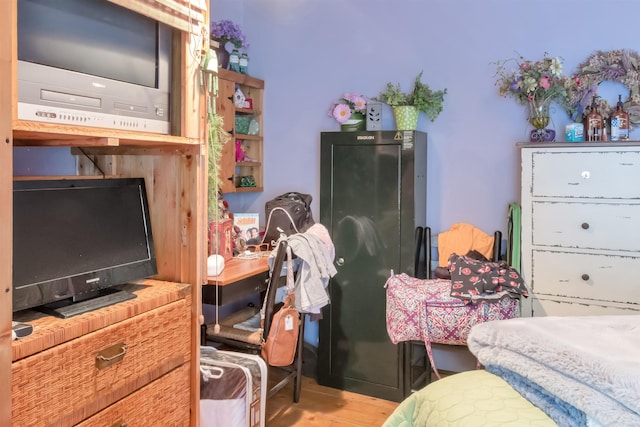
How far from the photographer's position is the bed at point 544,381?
0.96m

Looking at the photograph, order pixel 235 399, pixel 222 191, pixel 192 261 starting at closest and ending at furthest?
pixel 192 261 < pixel 235 399 < pixel 222 191

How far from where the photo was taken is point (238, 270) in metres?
2.80

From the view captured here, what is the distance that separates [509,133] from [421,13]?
3.00ft

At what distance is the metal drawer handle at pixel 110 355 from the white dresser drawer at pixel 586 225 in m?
2.08

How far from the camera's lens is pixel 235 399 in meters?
2.19

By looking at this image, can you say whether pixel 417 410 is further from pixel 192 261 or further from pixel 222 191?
pixel 222 191

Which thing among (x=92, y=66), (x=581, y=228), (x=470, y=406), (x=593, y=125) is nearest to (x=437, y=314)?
(x=581, y=228)

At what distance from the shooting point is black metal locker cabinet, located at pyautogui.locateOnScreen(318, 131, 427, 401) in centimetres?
317

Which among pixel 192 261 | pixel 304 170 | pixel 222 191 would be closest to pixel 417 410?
pixel 192 261

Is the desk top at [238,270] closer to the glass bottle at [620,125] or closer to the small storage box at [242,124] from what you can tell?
the small storage box at [242,124]

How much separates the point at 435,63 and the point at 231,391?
7.48 ft

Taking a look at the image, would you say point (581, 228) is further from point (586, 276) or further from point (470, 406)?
point (470, 406)

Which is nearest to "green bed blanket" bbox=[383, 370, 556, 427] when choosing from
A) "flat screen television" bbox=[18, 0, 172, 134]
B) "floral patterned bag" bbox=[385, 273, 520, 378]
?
"flat screen television" bbox=[18, 0, 172, 134]

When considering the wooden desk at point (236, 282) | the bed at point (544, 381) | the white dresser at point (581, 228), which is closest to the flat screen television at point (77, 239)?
the wooden desk at point (236, 282)
